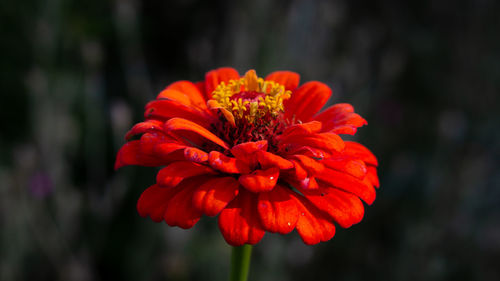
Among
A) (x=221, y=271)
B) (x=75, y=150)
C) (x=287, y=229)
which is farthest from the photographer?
(x=75, y=150)

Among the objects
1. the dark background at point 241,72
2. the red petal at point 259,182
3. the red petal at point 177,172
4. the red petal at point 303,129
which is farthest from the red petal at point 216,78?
the dark background at point 241,72

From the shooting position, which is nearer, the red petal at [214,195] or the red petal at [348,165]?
the red petal at [214,195]

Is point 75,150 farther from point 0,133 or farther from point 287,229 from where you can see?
point 287,229

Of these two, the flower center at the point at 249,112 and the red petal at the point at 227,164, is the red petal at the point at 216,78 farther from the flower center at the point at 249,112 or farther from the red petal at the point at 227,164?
the red petal at the point at 227,164

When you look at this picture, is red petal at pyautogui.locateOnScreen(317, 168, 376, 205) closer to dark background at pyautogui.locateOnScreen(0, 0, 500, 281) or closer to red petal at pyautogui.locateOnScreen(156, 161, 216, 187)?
red petal at pyautogui.locateOnScreen(156, 161, 216, 187)

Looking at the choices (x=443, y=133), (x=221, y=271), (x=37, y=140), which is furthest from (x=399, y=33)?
(x=37, y=140)

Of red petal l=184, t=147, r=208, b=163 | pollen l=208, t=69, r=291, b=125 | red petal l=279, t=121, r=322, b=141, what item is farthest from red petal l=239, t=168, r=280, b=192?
pollen l=208, t=69, r=291, b=125
